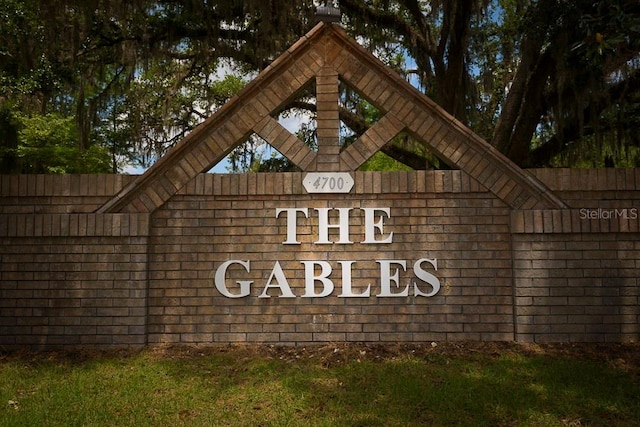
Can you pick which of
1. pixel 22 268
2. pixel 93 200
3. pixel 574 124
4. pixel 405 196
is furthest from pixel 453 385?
pixel 574 124

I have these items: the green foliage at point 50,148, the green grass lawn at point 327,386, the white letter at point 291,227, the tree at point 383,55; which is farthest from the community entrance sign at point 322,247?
the green foliage at point 50,148

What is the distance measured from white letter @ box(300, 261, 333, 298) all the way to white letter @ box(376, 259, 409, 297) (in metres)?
0.60

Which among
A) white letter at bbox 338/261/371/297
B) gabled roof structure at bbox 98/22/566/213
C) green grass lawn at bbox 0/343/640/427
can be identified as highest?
gabled roof structure at bbox 98/22/566/213

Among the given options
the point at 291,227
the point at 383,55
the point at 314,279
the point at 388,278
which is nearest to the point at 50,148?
the point at 383,55

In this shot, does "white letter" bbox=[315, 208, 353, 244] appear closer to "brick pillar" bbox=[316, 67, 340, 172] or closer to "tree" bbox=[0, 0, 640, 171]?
"brick pillar" bbox=[316, 67, 340, 172]

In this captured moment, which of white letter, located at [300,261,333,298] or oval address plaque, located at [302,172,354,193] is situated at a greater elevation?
oval address plaque, located at [302,172,354,193]

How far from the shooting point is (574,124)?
36.2ft

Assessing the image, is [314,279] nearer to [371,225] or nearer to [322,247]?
[322,247]

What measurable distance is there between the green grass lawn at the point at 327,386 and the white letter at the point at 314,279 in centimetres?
63

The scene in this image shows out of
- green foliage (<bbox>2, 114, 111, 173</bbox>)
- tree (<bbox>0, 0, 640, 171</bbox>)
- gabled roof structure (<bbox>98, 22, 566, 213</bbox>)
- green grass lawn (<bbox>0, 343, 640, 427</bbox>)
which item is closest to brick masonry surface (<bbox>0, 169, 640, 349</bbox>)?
gabled roof structure (<bbox>98, 22, 566, 213</bbox>)

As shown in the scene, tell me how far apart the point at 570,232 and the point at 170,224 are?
15.1ft

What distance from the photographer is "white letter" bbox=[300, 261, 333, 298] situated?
652cm

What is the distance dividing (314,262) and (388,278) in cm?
88

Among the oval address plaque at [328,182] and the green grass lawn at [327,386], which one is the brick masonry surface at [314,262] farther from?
the green grass lawn at [327,386]
